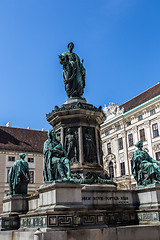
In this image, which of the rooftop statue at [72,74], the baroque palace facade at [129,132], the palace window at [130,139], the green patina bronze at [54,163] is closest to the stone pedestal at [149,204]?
the green patina bronze at [54,163]

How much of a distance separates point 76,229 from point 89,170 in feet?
12.4

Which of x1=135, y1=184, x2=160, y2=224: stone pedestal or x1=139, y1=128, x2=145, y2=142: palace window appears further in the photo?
x1=139, y1=128, x2=145, y2=142: palace window

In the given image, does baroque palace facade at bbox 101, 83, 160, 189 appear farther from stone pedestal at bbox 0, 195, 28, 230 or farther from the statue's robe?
stone pedestal at bbox 0, 195, 28, 230

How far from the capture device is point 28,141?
150 feet

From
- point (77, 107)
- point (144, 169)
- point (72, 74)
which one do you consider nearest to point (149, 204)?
point (144, 169)

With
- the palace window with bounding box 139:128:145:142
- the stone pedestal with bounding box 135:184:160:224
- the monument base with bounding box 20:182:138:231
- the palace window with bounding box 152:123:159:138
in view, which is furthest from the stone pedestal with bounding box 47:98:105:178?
the palace window with bounding box 139:128:145:142

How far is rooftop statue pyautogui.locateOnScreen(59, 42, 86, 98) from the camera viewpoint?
13719mm

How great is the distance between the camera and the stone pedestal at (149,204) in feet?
32.3

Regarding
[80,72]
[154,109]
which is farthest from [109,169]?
[80,72]

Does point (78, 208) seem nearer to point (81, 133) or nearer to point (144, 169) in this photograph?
point (144, 169)

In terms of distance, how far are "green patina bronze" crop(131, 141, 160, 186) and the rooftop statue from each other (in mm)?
4323

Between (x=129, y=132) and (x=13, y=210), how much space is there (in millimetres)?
35172

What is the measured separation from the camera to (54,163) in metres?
9.61

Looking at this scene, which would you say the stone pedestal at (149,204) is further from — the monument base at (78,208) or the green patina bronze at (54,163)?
the green patina bronze at (54,163)
